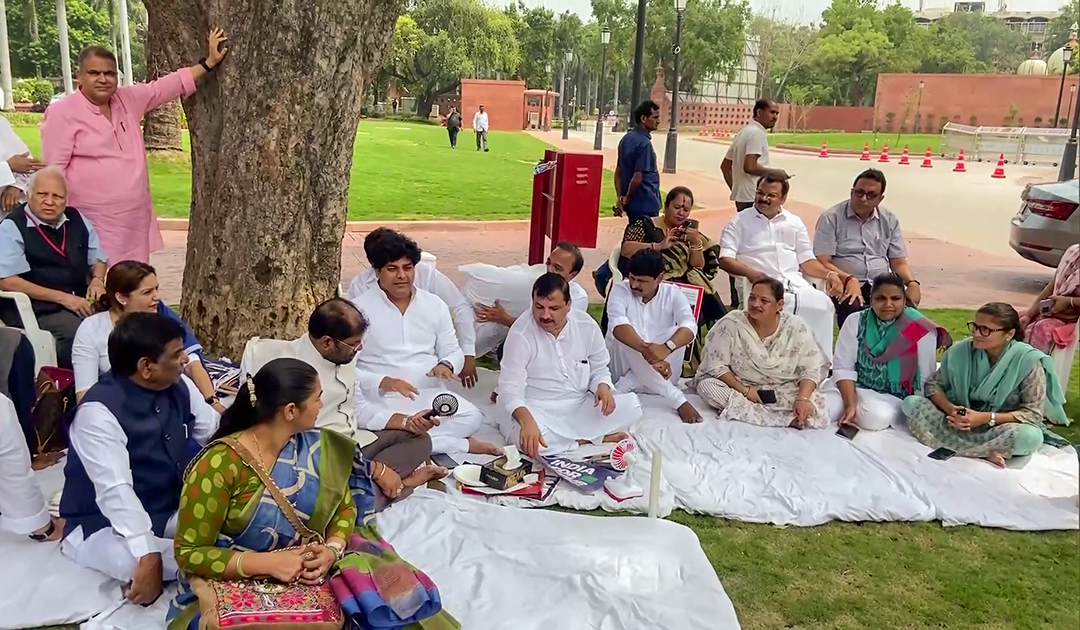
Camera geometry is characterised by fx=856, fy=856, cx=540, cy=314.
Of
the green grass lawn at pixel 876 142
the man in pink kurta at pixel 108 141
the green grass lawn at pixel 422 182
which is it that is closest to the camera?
the man in pink kurta at pixel 108 141

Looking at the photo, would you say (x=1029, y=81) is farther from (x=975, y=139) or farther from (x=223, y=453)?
(x=223, y=453)

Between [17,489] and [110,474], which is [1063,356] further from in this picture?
[17,489]

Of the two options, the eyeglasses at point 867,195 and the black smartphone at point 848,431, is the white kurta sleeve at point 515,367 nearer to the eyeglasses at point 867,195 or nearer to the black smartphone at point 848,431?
the black smartphone at point 848,431

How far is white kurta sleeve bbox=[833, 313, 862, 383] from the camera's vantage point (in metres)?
4.86

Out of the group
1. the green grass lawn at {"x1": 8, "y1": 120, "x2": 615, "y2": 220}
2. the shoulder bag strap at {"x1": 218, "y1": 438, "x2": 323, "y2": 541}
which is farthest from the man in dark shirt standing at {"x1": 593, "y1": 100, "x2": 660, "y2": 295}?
the shoulder bag strap at {"x1": 218, "y1": 438, "x2": 323, "y2": 541}

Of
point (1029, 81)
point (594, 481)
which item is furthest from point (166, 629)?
point (1029, 81)

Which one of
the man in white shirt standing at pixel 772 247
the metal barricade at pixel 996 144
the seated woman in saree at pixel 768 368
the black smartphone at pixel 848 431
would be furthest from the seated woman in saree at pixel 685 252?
the metal barricade at pixel 996 144

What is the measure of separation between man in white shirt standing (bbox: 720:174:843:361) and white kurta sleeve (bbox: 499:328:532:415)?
190cm

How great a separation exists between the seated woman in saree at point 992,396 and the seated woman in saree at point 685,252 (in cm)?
152

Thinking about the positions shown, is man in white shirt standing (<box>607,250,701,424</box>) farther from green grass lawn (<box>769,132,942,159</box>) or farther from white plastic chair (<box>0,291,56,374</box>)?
green grass lawn (<box>769,132,942,159</box>)

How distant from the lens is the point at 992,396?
434cm

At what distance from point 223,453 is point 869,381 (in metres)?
3.80

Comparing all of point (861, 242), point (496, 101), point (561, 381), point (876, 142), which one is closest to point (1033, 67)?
point (876, 142)

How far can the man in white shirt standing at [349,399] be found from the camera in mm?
3434
